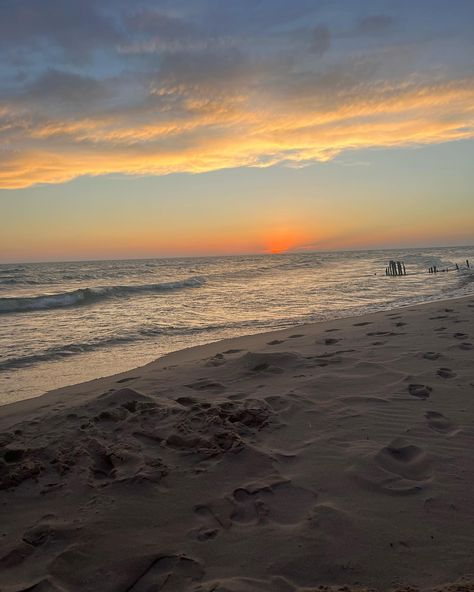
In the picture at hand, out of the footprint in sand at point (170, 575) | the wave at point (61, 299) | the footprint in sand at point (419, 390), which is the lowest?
the footprint in sand at point (419, 390)

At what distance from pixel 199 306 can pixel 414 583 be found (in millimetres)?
16801

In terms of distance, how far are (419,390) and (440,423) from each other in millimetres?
881

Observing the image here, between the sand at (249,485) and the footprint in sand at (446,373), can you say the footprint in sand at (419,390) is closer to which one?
the sand at (249,485)

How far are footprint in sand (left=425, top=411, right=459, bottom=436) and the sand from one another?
0.02 m

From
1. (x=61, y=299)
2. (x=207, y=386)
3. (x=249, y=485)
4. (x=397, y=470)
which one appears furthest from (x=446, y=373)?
(x=61, y=299)

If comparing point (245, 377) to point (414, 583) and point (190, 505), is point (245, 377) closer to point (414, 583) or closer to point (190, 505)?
point (190, 505)

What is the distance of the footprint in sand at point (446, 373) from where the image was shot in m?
5.22

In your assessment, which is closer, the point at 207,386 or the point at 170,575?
the point at 170,575

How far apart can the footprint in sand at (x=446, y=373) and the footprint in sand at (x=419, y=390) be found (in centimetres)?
49

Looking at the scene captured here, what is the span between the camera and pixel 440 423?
3.92 meters

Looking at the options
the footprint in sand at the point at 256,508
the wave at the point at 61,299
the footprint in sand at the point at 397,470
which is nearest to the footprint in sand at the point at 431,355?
the footprint in sand at the point at 397,470

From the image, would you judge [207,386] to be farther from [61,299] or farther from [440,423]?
[61,299]

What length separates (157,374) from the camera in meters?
6.68

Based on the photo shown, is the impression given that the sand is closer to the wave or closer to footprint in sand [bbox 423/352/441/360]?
footprint in sand [bbox 423/352/441/360]
